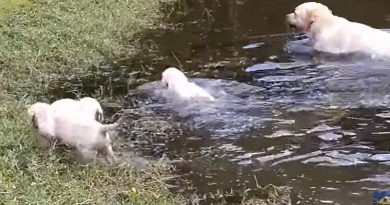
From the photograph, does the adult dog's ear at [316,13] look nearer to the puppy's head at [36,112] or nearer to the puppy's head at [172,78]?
the puppy's head at [172,78]

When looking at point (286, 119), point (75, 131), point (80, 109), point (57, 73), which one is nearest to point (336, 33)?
point (286, 119)

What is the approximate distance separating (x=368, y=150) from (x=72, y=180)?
2185mm

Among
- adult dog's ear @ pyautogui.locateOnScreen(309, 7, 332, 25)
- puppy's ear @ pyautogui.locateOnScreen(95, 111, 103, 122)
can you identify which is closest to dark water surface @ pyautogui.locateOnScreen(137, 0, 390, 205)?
adult dog's ear @ pyautogui.locateOnScreen(309, 7, 332, 25)

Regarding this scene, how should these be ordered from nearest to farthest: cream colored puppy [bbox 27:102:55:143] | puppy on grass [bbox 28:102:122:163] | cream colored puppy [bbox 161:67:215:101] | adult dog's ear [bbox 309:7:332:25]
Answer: puppy on grass [bbox 28:102:122:163], cream colored puppy [bbox 27:102:55:143], cream colored puppy [bbox 161:67:215:101], adult dog's ear [bbox 309:7:332:25]

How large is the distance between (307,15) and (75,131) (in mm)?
4105

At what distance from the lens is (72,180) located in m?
5.08

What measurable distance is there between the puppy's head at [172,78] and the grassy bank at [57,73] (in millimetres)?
979

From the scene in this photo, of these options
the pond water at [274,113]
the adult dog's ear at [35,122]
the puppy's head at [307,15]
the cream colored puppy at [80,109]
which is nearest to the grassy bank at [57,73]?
the adult dog's ear at [35,122]

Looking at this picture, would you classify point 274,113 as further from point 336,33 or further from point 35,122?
point 336,33

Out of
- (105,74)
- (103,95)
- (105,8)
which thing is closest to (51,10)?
(105,8)

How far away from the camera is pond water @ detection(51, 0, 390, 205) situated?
17.5 feet

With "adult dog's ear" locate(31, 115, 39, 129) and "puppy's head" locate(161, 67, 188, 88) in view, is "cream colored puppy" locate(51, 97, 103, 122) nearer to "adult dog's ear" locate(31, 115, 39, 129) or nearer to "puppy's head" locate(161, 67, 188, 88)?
"adult dog's ear" locate(31, 115, 39, 129)

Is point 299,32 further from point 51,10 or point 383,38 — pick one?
point 51,10

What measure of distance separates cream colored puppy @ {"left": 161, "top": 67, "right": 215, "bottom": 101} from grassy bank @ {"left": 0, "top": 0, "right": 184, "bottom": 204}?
1039mm
